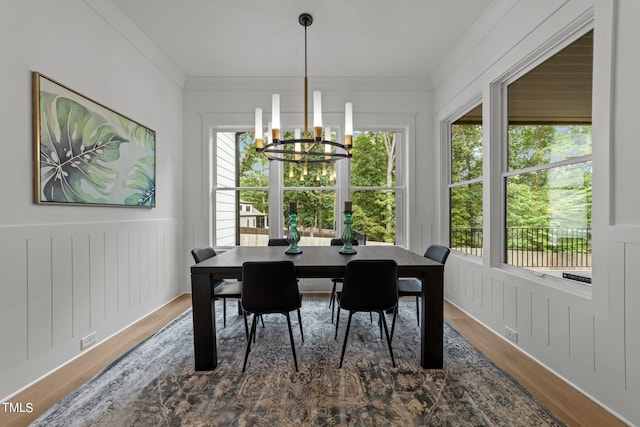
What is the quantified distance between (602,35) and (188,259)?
179 inches

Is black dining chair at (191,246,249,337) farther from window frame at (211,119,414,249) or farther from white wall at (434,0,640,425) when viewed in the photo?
white wall at (434,0,640,425)

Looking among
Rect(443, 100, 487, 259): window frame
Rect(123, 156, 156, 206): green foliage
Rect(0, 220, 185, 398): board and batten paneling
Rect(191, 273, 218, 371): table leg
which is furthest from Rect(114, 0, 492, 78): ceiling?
Rect(191, 273, 218, 371): table leg

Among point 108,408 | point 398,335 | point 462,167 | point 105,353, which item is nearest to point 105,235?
point 105,353

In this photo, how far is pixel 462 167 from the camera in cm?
360

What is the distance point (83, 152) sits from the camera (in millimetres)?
2381

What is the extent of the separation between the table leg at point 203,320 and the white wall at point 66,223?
0.98 m

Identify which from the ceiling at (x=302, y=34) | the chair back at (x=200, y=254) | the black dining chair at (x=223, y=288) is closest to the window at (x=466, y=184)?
the ceiling at (x=302, y=34)

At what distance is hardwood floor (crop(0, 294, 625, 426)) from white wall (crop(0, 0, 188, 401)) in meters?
0.12

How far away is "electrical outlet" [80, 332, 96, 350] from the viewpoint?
237cm

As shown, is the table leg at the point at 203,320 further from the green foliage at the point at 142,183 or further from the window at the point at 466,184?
the window at the point at 466,184

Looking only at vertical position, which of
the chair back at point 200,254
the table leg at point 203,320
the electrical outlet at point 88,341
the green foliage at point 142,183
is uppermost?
the green foliage at point 142,183

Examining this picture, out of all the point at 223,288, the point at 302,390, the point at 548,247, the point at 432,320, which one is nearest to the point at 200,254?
the point at 223,288

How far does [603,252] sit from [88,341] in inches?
145

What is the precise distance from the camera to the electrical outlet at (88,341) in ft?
7.77
